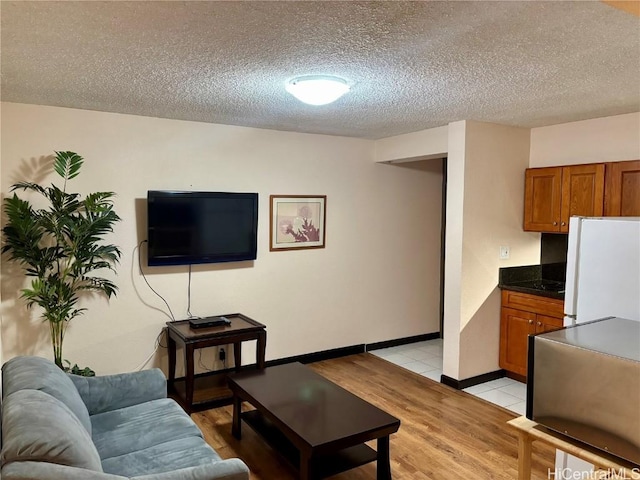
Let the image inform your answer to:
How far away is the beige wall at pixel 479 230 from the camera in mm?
4047

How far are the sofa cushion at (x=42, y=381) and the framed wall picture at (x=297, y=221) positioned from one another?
2.40 meters

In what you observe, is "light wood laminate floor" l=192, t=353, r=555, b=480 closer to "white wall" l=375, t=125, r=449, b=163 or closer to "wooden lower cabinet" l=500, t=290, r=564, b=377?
"wooden lower cabinet" l=500, t=290, r=564, b=377

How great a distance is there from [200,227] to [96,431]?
6.36 feet

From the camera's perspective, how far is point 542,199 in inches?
166

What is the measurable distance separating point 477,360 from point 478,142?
1.98 metres

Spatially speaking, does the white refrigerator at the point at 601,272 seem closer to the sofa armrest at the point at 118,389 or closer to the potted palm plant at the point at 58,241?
the sofa armrest at the point at 118,389

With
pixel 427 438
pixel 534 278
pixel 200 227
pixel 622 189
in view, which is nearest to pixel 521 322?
pixel 534 278

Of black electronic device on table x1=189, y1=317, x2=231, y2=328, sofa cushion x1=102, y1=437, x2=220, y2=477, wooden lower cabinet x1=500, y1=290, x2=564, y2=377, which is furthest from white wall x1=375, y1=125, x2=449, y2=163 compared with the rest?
sofa cushion x1=102, y1=437, x2=220, y2=477

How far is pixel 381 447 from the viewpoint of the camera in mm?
2629

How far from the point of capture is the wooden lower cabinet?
3.93m

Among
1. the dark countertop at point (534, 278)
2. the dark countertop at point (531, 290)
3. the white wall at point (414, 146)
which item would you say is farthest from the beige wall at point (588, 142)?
the dark countertop at point (531, 290)

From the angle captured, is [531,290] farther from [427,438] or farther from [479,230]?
[427,438]

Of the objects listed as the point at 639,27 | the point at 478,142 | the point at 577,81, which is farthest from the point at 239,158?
the point at 639,27

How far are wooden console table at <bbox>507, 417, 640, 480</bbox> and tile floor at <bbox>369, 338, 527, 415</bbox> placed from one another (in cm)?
211
